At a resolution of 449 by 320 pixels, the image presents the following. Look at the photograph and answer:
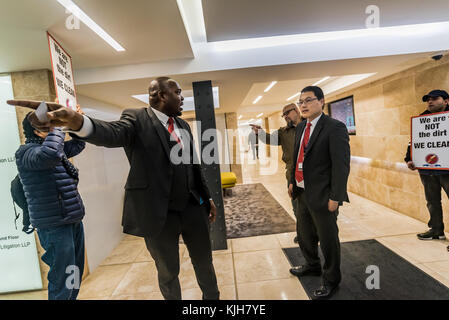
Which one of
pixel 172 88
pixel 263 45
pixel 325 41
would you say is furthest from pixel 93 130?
pixel 325 41

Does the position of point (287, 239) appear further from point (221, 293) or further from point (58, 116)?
point (58, 116)

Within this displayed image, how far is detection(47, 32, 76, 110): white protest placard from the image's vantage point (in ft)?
5.46

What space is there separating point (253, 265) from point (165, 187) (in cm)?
190

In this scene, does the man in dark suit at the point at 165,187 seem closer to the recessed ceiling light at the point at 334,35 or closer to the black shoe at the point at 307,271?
the black shoe at the point at 307,271

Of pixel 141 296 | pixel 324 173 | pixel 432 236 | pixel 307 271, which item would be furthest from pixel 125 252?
pixel 432 236

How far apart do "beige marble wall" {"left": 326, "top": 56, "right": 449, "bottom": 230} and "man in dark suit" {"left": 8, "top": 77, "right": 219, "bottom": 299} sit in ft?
11.9

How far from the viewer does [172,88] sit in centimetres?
145

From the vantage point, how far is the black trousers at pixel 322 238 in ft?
6.27

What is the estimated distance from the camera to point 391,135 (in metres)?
4.09

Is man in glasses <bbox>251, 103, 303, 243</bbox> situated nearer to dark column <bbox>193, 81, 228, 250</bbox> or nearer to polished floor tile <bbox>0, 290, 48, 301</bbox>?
dark column <bbox>193, 81, 228, 250</bbox>

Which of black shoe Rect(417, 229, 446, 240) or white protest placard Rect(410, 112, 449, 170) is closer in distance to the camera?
white protest placard Rect(410, 112, 449, 170)

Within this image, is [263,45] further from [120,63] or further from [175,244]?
[175,244]

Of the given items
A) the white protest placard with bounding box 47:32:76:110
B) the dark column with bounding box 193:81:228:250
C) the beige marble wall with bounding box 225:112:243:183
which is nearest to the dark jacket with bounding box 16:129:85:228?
the white protest placard with bounding box 47:32:76:110

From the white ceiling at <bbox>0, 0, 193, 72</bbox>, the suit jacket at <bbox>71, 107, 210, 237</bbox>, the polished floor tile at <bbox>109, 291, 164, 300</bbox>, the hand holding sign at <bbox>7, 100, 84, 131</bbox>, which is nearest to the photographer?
the hand holding sign at <bbox>7, 100, 84, 131</bbox>
